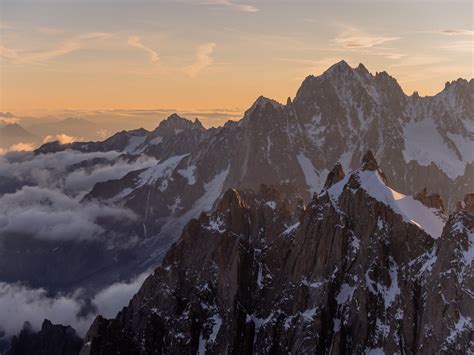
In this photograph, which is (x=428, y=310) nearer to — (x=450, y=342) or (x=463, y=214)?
(x=450, y=342)

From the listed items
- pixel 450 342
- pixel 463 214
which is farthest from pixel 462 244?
pixel 450 342

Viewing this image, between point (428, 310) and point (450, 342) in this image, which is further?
point (428, 310)

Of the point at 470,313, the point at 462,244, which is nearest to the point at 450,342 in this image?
the point at 470,313

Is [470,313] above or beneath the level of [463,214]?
beneath

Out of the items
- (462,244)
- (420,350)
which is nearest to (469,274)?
(462,244)

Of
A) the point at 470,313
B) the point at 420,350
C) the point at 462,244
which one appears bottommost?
the point at 420,350

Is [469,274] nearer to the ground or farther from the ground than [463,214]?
nearer to the ground

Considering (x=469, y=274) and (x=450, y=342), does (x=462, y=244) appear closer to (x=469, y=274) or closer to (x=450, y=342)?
(x=469, y=274)
